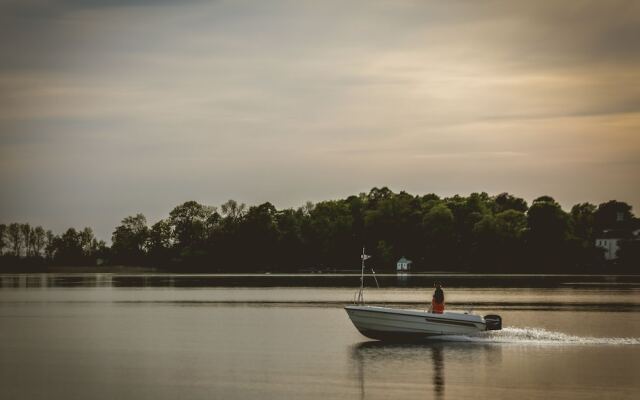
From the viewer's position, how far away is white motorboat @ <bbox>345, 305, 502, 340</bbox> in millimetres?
46500

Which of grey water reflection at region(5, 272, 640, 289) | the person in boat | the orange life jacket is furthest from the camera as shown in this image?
grey water reflection at region(5, 272, 640, 289)

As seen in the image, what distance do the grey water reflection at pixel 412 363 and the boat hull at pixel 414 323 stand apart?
0.58m

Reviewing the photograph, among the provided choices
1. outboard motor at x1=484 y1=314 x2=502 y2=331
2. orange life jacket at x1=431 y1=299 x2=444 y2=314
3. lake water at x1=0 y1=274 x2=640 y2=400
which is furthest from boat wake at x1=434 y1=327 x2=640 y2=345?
outboard motor at x1=484 y1=314 x2=502 y2=331

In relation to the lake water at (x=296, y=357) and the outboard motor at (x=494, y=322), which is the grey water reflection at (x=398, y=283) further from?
the outboard motor at (x=494, y=322)

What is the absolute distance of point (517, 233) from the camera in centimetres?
19062

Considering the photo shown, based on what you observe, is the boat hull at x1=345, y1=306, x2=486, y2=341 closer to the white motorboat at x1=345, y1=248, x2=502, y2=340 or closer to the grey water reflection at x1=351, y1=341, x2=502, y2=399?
the white motorboat at x1=345, y1=248, x2=502, y2=340

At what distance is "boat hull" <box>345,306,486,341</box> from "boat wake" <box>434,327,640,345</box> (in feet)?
3.01

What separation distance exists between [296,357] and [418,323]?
6.21 m

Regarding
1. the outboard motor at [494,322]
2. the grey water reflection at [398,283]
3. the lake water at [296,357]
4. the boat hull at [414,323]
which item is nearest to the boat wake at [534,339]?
the lake water at [296,357]

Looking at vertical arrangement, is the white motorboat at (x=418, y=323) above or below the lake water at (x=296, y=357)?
above

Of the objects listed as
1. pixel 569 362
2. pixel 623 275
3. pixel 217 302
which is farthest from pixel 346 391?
pixel 623 275

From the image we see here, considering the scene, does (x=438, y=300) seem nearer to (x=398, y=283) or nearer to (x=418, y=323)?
(x=418, y=323)

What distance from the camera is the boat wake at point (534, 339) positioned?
49.1 metres

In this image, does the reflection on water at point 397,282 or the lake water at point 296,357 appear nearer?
the lake water at point 296,357
